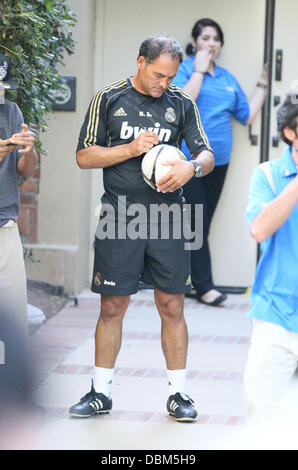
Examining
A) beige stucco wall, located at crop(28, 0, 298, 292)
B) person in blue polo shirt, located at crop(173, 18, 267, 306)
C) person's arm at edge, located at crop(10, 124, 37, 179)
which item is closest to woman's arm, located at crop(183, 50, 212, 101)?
person in blue polo shirt, located at crop(173, 18, 267, 306)

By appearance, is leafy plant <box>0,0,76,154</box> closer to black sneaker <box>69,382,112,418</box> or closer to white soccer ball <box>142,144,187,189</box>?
white soccer ball <box>142,144,187,189</box>

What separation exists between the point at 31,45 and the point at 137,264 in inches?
58.7

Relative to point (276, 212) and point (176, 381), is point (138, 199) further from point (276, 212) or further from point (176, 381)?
point (276, 212)

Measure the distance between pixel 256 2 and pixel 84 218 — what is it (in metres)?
2.32

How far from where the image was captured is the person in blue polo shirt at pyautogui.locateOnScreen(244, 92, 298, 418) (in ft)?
11.9

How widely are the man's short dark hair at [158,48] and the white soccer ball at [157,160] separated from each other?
0.46 metres

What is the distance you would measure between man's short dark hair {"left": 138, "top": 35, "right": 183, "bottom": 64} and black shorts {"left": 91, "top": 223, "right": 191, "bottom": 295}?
3.03 feet

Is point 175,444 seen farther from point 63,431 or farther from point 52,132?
point 52,132

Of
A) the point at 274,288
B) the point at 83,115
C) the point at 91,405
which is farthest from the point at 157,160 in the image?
the point at 83,115

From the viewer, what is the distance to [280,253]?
146 inches

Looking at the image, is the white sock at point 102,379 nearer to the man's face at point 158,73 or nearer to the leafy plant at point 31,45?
the man's face at point 158,73

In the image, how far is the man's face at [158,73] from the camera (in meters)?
4.61

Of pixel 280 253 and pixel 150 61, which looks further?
pixel 150 61

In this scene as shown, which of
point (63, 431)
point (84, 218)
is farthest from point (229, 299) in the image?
point (63, 431)
